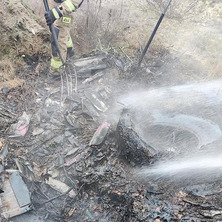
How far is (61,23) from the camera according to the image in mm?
5090

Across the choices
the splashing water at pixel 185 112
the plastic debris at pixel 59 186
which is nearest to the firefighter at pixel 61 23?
the splashing water at pixel 185 112

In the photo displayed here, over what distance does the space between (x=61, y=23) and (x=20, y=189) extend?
3404 mm

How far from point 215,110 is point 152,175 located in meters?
2.48

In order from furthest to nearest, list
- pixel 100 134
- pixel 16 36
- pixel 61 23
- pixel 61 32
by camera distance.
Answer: pixel 16 36
pixel 61 32
pixel 61 23
pixel 100 134

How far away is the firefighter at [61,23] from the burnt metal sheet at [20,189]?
8.47ft

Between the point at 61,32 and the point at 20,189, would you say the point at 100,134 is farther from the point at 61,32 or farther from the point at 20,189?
the point at 61,32

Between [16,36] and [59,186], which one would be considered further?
[16,36]

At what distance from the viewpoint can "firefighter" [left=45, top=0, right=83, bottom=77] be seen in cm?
461

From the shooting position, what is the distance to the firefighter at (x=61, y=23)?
4613 mm

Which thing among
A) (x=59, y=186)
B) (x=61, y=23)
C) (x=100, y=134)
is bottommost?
(x=59, y=186)

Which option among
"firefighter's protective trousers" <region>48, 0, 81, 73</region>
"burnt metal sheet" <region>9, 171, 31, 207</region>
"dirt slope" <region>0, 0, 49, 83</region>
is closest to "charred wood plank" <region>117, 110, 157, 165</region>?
"burnt metal sheet" <region>9, 171, 31, 207</region>

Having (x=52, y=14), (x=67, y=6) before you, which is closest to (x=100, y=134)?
(x=52, y=14)

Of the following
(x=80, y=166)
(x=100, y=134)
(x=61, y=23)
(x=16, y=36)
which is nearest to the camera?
(x=80, y=166)

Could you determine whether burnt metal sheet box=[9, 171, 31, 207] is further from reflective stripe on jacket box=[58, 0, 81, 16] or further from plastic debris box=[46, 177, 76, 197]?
reflective stripe on jacket box=[58, 0, 81, 16]
